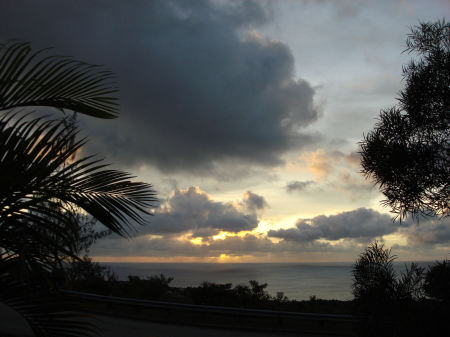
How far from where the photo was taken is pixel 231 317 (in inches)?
642

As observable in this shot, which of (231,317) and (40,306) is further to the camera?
(231,317)

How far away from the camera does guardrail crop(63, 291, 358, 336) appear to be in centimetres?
1436

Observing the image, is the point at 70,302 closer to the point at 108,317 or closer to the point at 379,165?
the point at 379,165

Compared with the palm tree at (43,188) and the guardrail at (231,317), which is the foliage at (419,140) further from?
the guardrail at (231,317)

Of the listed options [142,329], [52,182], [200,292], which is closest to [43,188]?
[52,182]

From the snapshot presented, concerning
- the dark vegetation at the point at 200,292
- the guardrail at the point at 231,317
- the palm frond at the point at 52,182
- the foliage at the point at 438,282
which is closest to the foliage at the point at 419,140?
the foliage at the point at 438,282

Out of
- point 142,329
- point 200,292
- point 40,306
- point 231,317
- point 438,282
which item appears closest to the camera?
point 40,306

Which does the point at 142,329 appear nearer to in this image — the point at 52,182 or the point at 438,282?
the point at 438,282

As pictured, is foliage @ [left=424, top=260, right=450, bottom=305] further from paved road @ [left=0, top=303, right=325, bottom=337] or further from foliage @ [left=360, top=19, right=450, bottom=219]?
paved road @ [left=0, top=303, right=325, bottom=337]

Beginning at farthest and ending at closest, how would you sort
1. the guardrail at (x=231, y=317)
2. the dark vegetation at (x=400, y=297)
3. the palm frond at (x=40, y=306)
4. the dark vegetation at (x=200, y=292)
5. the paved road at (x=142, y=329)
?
the dark vegetation at (x=200, y=292)
the guardrail at (x=231, y=317)
the paved road at (x=142, y=329)
the dark vegetation at (x=400, y=297)
the palm frond at (x=40, y=306)

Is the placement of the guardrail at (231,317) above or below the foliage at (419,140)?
below

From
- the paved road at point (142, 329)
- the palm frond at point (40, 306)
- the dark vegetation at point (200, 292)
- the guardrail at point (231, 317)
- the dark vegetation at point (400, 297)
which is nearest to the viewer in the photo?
the palm frond at point (40, 306)

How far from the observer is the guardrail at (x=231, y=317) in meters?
14.4

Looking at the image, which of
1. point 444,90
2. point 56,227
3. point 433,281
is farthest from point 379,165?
point 56,227
